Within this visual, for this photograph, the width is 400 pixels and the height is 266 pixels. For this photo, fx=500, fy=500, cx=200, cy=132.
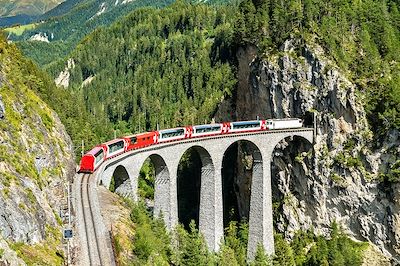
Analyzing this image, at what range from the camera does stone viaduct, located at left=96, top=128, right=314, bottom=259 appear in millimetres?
57125

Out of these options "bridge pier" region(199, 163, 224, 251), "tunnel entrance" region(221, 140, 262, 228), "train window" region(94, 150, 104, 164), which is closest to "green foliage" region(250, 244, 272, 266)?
"bridge pier" region(199, 163, 224, 251)

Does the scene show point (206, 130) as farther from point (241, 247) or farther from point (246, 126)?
point (241, 247)

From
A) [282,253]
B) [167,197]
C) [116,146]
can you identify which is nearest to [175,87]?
[282,253]

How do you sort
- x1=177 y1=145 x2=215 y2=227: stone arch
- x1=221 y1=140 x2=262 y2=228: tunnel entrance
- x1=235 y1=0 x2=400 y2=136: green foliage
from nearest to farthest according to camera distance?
x1=235 y1=0 x2=400 y2=136: green foliage, x1=221 y1=140 x2=262 y2=228: tunnel entrance, x1=177 y1=145 x2=215 y2=227: stone arch

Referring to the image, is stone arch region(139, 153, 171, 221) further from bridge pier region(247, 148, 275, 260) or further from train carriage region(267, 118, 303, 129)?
train carriage region(267, 118, 303, 129)

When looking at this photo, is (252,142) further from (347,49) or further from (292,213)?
(347,49)

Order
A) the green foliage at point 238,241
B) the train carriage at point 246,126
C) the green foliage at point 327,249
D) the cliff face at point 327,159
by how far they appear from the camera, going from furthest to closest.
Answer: the cliff face at point 327,159 < the green foliage at point 327,249 < the green foliage at point 238,241 < the train carriage at point 246,126

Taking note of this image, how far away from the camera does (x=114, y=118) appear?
7028 inches

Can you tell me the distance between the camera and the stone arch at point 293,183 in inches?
3127

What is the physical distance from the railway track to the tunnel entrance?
42.3 metres

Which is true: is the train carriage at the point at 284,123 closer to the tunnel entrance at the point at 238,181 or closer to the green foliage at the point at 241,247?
the tunnel entrance at the point at 238,181

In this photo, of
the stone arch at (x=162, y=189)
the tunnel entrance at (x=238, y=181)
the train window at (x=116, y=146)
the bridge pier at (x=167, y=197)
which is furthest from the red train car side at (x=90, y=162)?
the tunnel entrance at (x=238, y=181)

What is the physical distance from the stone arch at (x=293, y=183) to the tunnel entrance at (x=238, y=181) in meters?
5.12

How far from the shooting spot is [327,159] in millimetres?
77500
